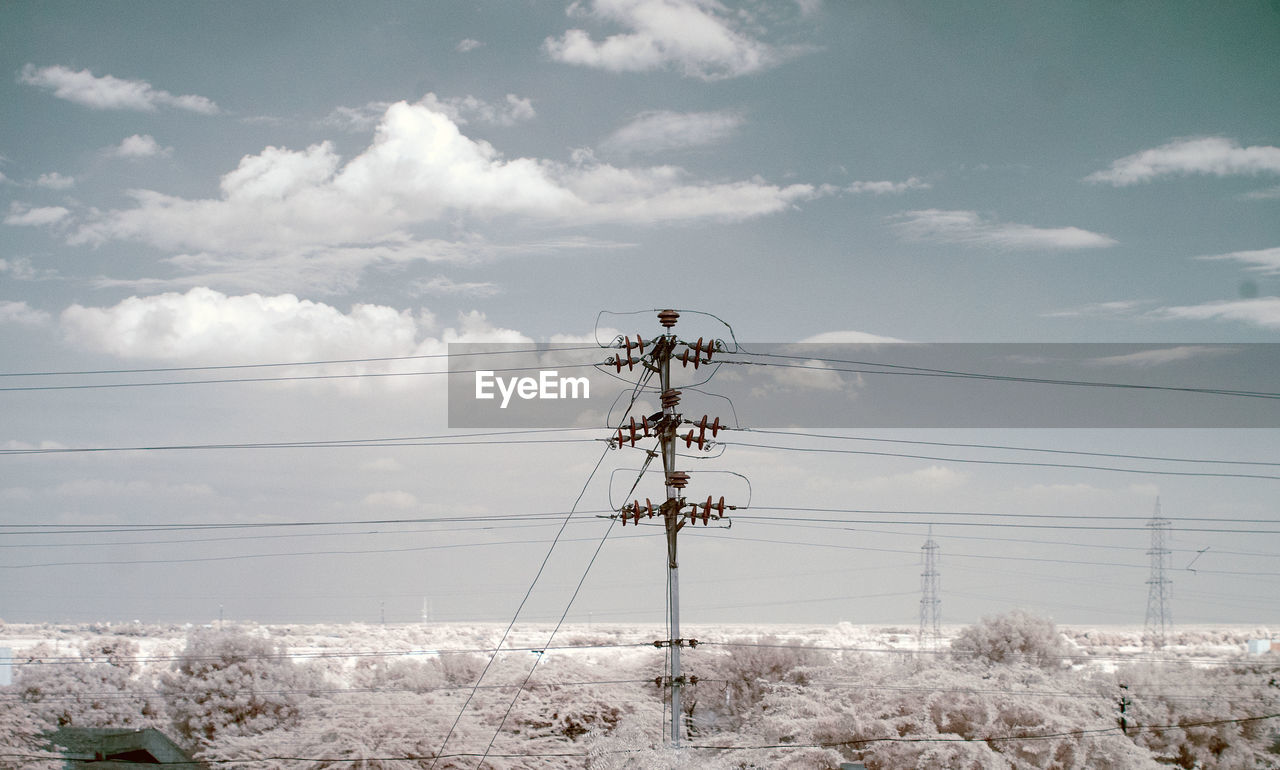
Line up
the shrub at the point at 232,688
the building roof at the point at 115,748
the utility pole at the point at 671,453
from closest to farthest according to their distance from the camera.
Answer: the utility pole at the point at 671,453 < the building roof at the point at 115,748 < the shrub at the point at 232,688

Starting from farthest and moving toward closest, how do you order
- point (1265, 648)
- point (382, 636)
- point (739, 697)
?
point (382, 636) → point (1265, 648) → point (739, 697)

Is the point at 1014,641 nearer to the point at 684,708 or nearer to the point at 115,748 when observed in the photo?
the point at 684,708

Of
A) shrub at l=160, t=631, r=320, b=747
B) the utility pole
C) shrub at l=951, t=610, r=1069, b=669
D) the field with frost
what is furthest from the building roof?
shrub at l=951, t=610, r=1069, b=669

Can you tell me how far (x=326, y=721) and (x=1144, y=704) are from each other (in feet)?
106

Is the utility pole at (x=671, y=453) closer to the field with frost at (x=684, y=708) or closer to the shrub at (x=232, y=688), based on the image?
the field with frost at (x=684, y=708)

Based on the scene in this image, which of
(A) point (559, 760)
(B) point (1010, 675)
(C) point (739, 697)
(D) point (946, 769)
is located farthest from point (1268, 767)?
(A) point (559, 760)

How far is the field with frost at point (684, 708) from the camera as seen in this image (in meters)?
35.1

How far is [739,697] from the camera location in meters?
53.3

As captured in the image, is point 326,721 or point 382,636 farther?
point 382,636

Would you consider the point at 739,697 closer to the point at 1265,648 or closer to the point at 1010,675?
the point at 1010,675

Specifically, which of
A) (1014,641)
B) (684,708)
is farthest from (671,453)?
(1014,641)

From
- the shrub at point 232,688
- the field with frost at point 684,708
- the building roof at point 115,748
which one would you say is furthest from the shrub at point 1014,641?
the building roof at point 115,748

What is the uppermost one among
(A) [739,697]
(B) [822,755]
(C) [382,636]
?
(B) [822,755]

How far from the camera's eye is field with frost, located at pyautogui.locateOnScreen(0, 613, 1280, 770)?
3506 cm
